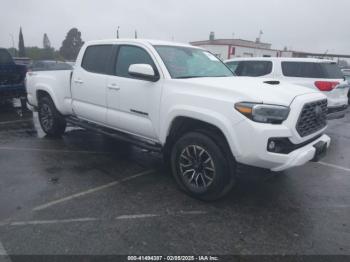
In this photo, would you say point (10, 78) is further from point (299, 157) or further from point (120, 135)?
point (299, 157)

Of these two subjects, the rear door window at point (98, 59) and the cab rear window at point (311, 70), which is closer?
the rear door window at point (98, 59)

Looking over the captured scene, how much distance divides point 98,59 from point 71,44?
94504 millimetres

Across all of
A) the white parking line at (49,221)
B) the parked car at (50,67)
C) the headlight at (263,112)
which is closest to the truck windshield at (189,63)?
the headlight at (263,112)

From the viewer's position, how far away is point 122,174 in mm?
4590

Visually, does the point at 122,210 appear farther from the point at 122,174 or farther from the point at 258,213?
the point at 258,213

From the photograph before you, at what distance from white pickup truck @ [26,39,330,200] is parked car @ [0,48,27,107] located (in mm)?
5063

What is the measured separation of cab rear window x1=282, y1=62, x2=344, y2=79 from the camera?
755cm

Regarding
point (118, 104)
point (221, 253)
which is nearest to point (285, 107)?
point (221, 253)

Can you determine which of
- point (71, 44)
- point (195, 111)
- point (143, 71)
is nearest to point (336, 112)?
point (195, 111)

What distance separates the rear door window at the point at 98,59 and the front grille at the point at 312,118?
2960mm

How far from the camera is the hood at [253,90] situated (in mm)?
3174

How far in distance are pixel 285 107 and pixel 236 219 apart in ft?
4.42

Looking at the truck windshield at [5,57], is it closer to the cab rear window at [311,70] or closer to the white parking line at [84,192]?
the white parking line at [84,192]

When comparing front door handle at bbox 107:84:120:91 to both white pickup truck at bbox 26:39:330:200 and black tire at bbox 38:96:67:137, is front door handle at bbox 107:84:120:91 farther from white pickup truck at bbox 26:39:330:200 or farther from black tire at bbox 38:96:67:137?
black tire at bbox 38:96:67:137
